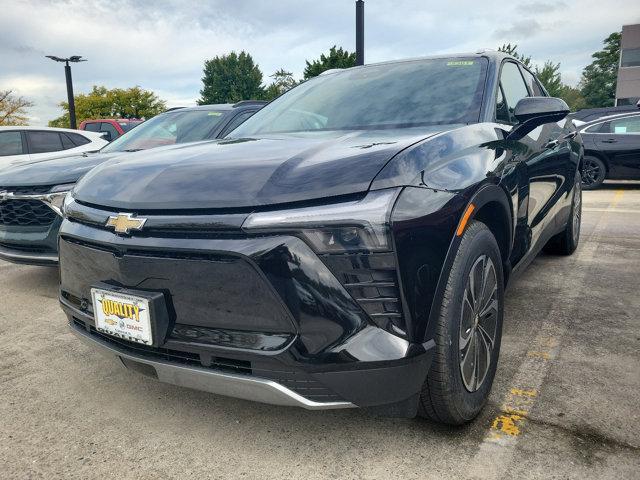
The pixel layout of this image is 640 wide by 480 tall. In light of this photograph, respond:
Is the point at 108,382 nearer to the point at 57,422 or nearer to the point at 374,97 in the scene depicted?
the point at 57,422

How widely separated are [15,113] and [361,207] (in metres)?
40.4

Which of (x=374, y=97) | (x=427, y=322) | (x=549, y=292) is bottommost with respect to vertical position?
(x=549, y=292)

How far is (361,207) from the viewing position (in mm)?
1646

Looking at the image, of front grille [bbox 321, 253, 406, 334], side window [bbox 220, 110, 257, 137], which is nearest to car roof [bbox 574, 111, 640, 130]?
side window [bbox 220, 110, 257, 137]

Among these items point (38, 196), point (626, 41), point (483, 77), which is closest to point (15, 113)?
point (38, 196)

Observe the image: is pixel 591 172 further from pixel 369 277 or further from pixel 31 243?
pixel 369 277

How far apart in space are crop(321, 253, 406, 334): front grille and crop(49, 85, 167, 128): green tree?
47.8 m

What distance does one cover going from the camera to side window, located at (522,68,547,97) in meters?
3.76

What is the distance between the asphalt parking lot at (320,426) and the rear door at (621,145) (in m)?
8.09

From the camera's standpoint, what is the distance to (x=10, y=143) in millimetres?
8805

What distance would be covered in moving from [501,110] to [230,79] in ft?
197

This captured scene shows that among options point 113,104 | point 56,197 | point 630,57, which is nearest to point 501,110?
point 56,197

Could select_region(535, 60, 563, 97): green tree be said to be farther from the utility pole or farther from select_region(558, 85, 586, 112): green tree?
the utility pole

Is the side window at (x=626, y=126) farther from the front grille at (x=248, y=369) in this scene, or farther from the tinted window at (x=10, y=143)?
the tinted window at (x=10, y=143)
